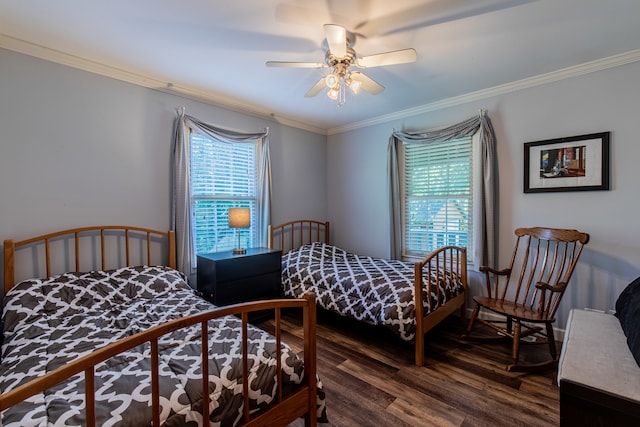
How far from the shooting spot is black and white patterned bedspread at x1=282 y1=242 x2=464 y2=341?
8.05ft

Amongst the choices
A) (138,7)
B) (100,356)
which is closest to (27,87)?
Result: (138,7)

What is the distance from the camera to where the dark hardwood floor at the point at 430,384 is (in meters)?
1.81

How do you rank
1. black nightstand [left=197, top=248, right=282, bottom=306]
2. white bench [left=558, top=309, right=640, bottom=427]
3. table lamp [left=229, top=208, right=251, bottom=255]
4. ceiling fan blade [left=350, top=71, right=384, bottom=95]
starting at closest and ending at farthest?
white bench [left=558, top=309, right=640, bottom=427]
ceiling fan blade [left=350, top=71, right=384, bottom=95]
black nightstand [left=197, top=248, right=282, bottom=306]
table lamp [left=229, top=208, right=251, bottom=255]

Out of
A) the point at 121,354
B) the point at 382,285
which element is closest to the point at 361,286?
the point at 382,285

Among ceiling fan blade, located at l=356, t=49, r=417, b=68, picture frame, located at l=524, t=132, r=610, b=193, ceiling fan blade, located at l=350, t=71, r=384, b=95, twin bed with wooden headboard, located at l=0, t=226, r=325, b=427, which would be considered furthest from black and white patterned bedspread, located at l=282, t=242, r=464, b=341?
ceiling fan blade, located at l=356, t=49, r=417, b=68

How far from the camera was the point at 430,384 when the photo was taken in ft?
7.01

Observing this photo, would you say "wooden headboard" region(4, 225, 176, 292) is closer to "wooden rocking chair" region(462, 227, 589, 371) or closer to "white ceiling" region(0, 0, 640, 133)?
"white ceiling" region(0, 0, 640, 133)

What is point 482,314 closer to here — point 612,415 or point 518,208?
point 518,208

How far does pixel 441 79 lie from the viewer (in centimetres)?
284

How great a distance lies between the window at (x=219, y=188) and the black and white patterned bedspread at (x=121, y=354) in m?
Result: 0.93

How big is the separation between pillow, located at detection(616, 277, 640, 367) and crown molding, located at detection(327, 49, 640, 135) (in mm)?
1797

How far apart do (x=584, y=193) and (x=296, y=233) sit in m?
3.17

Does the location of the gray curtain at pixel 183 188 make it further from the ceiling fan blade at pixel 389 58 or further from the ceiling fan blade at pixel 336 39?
the ceiling fan blade at pixel 389 58

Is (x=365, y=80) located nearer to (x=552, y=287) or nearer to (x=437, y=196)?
(x=437, y=196)
